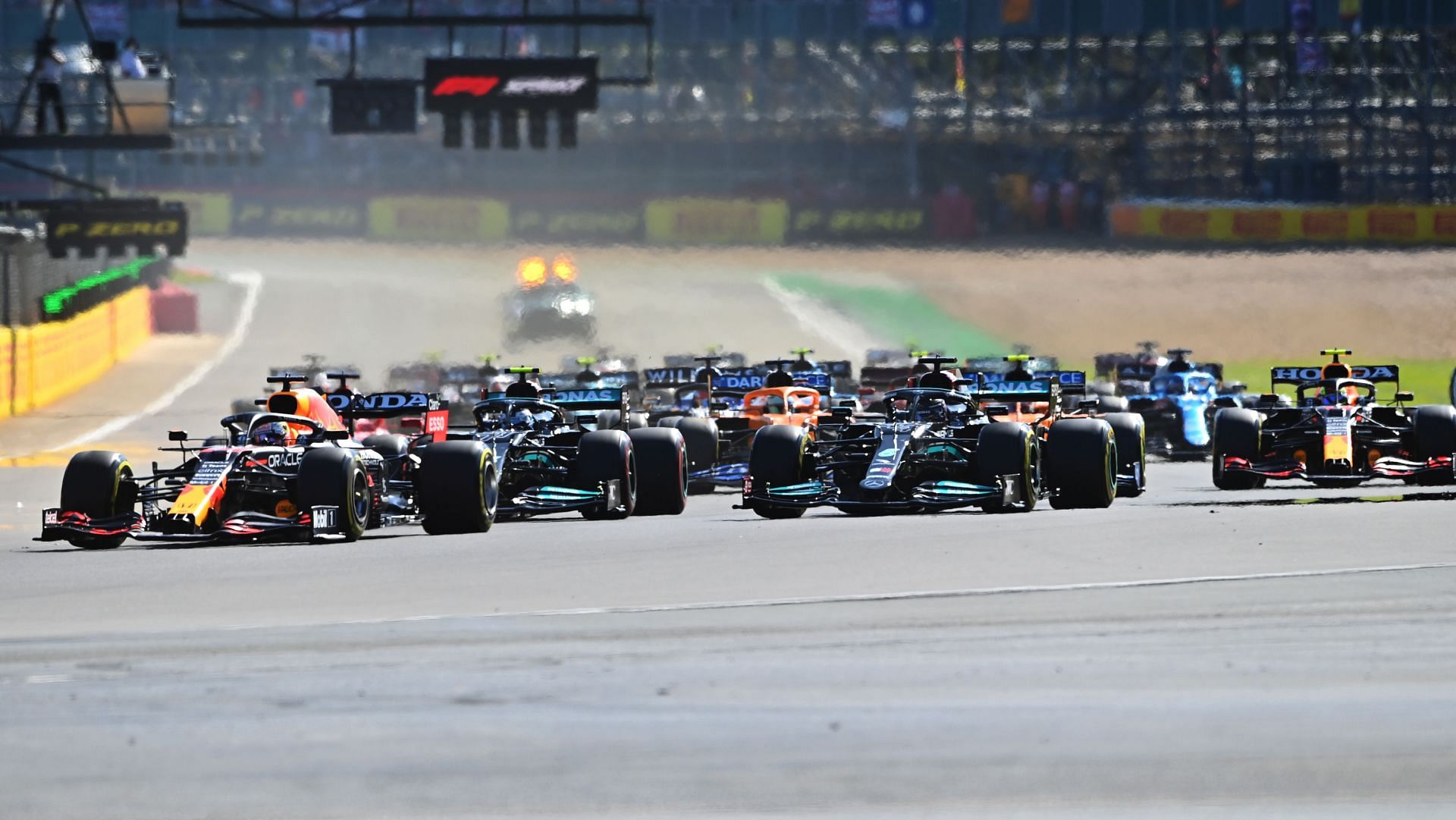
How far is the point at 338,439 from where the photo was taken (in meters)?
19.4

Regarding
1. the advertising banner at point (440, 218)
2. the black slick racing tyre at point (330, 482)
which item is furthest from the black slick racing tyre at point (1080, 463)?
the advertising banner at point (440, 218)

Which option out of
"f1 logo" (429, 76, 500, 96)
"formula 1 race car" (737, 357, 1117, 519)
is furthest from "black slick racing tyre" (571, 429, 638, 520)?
"f1 logo" (429, 76, 500, 96)

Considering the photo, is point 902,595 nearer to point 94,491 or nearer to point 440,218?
point 94,491

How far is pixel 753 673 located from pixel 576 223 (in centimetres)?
6386

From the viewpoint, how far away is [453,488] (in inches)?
749

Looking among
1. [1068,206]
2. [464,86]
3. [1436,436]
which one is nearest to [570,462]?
[1436,436]

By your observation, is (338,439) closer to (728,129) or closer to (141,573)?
(141,573)

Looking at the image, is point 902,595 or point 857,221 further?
point 857,221

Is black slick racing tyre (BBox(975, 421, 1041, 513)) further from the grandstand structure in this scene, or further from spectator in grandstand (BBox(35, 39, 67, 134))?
the grandstand structure

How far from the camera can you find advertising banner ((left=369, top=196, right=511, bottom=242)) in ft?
252

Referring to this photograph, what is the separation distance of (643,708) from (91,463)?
8864 millimetres

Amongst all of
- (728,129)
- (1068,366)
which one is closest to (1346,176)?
(728,129)

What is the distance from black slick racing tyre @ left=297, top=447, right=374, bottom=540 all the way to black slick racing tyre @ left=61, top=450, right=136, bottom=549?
149 cm

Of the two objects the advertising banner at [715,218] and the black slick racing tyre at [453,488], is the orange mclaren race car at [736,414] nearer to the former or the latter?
the black slick racing tyre at [453,488]
